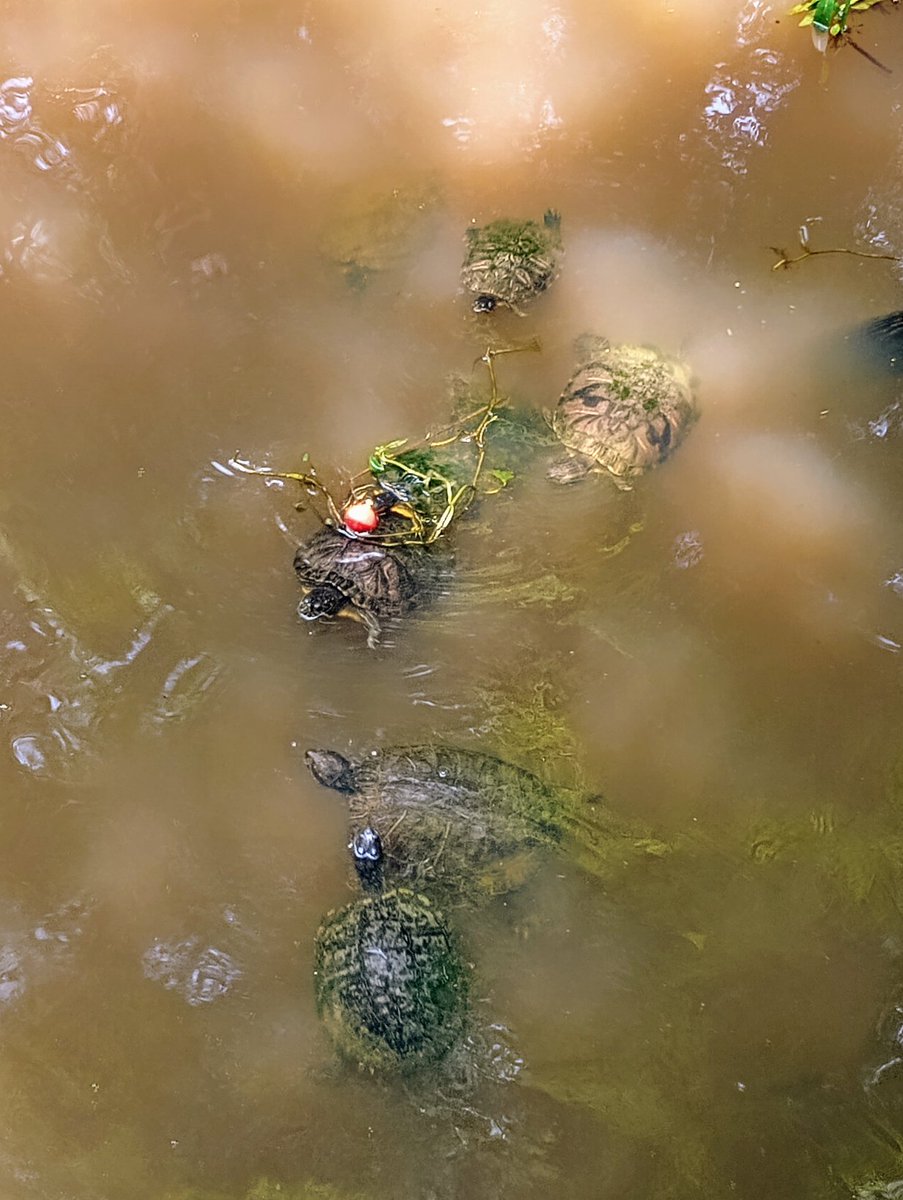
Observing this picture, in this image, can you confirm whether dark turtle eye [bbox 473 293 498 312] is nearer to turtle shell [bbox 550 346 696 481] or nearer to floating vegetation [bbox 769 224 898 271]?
turtle shell [bbox 550 346 696 481]

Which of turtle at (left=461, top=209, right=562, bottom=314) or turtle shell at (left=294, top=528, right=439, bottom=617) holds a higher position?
turtle at (left=461, top=209, right=562, bottom=314)

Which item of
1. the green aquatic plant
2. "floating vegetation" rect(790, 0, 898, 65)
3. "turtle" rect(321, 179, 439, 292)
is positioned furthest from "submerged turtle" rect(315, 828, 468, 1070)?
"floating vegetation" rect(790, 0, 898, 65)

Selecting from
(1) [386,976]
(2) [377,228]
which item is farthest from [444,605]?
(2) [377,228]

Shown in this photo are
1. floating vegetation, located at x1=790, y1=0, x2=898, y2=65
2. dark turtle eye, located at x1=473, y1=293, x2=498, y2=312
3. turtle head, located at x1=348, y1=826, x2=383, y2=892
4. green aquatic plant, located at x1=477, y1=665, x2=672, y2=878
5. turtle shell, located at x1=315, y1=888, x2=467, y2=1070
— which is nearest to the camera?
turtle shell, located at x1=315, y1=888, x2=467, y2=1070

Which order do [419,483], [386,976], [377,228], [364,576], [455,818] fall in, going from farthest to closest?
[377,228] < [419,483] < [364,576] < [455,818] < [386,976]

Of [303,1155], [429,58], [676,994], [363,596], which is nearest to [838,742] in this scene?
[676,994]

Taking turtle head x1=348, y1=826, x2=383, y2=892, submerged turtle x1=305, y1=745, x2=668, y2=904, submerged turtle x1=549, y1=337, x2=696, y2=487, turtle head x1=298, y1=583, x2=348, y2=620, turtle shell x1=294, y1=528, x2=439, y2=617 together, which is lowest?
turtle head x1=348, y1=826, x2=383, y2=892

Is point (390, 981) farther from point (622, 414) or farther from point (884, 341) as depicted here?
point (884, 341)
